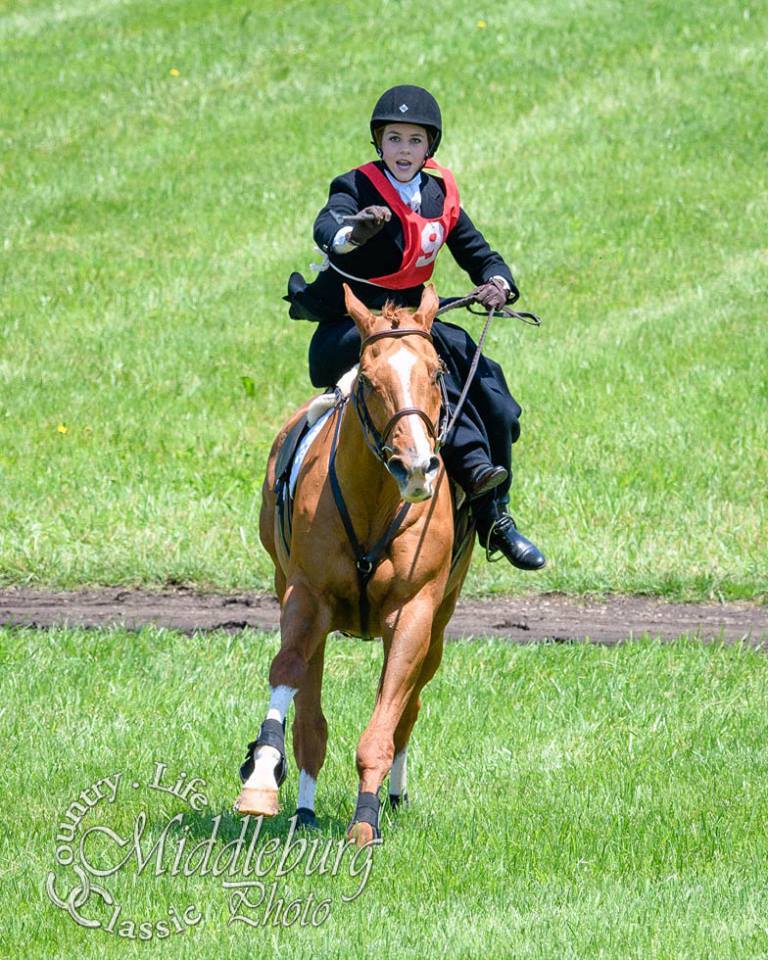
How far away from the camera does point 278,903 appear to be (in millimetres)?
5980

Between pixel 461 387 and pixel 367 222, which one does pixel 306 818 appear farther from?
pixel 367 222

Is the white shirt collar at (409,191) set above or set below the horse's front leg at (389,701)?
above

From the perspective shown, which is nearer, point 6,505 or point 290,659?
point 290,659

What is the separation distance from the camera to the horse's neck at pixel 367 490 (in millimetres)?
6676

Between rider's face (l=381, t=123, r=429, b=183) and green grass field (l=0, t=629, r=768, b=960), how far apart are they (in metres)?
3.09

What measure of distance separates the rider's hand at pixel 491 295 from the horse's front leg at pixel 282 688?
175 centimetres

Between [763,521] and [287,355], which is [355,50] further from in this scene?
[763,521]

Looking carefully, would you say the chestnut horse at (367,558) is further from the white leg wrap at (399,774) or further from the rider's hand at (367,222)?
the white leg wrap at (399,774)

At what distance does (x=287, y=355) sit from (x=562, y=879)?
11.5 m

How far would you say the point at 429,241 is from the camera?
295 inches

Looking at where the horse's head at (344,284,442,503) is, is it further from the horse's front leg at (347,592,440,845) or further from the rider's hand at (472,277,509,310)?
the rider's hand at (472,277,509,310)

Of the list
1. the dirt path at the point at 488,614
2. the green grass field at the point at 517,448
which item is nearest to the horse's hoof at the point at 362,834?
the green grass field at the point at 517,448

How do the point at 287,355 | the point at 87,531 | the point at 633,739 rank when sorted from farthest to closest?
the point at 287,355 → the point at 87,531 → the point at 633,739

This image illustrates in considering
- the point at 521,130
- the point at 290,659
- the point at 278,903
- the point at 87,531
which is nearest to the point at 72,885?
the point at 278,903
